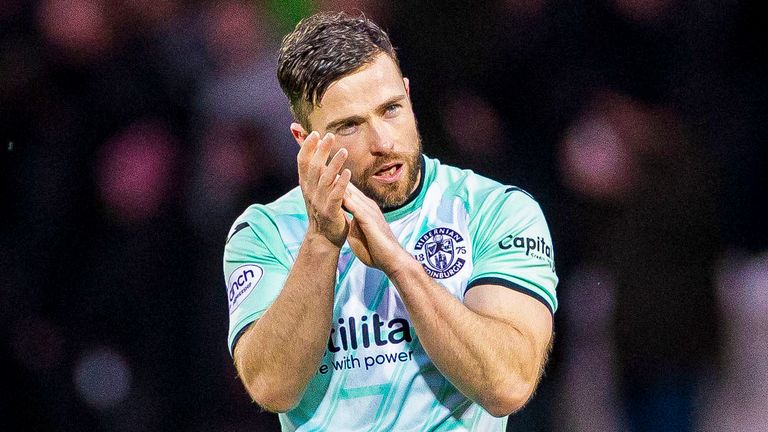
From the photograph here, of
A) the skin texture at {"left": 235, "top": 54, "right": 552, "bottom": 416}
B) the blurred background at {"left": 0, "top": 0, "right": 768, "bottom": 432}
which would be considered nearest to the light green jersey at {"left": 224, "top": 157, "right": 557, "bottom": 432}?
the skin texture at {"left": 235, "top": 54, "right": 552, "bottom": 416}

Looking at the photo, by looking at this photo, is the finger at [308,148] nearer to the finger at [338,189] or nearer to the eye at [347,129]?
the finger at [338,189]

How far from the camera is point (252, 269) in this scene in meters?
2.40

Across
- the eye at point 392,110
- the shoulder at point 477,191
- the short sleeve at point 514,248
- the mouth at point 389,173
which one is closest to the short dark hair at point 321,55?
the eye at point 392,110

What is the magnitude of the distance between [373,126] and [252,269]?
0.45 meters

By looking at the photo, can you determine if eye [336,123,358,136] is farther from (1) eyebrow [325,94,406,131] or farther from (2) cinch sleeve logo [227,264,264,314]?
(2) cinch sleeve logo [227,264,264,314]

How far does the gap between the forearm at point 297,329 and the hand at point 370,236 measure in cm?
7

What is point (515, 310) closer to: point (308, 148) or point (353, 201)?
point (353, 201)

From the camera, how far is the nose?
2277 millimetres

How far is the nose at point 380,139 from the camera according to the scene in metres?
2.28

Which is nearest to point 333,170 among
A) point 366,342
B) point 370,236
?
point 370,236

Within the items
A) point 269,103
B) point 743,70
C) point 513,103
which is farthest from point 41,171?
point 743,70

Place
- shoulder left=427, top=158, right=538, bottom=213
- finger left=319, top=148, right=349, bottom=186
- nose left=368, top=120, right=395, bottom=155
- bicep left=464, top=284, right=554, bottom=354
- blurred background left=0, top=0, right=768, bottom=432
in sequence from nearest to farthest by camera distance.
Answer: finger left=319, top=148, right=349, bottom=186, bicep left=464, top=284, right=554, bottom=354, nose left=368, top=120, right=395, bottom=155, shoulder left=427, top=158, right=538, bottom=213, blurred background left=0, top=0, right=768, bottom=432

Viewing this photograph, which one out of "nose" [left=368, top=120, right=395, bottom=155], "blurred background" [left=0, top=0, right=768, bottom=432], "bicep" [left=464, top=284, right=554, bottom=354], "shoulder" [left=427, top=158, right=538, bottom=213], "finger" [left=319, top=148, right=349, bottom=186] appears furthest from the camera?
"blurred background" [left=0, top=0, right=768, bottom=432]

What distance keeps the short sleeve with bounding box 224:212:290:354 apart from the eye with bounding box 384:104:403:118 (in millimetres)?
411
